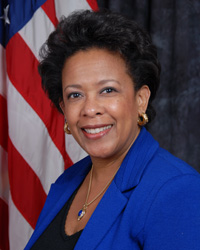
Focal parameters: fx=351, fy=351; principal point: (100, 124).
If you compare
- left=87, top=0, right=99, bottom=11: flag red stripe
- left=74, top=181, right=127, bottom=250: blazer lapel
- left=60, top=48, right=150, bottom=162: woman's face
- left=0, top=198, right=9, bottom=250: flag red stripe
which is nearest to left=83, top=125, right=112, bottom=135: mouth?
left=60, top=48, right=150, bottom=162: woman's face

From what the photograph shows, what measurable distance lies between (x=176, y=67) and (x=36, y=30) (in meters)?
0.97

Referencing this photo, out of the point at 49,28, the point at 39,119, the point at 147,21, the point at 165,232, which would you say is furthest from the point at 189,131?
the point at 165,232

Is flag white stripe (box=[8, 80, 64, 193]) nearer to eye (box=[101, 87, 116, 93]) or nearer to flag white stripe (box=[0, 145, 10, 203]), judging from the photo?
flag white stripe (box=[0, 145, 10, 203])

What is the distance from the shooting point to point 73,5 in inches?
93.4

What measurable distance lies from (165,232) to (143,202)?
0.12m

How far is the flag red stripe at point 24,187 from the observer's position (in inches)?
94.1

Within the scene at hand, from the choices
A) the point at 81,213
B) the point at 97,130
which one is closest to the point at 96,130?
the point at 97,130

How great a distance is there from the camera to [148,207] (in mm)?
952

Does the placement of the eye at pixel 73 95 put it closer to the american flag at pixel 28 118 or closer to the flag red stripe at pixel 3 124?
the american flag at pixel 28 118

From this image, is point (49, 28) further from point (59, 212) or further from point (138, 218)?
point (138, 218)

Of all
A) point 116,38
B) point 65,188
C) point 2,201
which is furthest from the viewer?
point 2,201

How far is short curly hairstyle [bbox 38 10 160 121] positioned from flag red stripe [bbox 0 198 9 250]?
5.01 feet

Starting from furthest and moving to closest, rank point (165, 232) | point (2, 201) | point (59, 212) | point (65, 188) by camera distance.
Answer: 1. point (2, 201)
2. point (65, 188)
3. point (59, 212)
4. point (165, 232)

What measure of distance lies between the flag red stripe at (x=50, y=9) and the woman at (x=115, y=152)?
0.95 m
